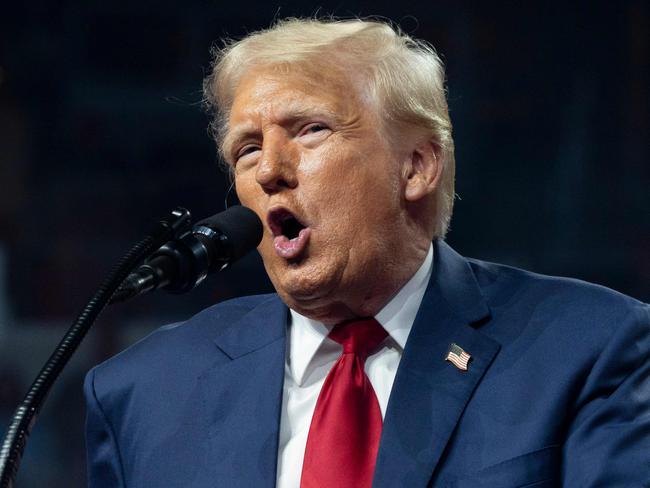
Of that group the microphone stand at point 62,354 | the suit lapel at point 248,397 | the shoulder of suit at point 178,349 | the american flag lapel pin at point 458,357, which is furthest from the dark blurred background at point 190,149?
the microphone stand at point 62,354

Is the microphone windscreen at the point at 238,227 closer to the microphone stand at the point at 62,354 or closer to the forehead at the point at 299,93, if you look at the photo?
the microphone stand at the point at 62,354

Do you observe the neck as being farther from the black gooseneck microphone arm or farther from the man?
the black gooseneck microphone arm

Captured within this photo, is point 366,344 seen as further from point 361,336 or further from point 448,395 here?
point 448,395

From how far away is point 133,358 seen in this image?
1778 mm

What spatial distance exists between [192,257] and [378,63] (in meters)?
0.64

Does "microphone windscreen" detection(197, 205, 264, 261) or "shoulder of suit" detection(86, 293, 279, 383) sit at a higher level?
"microphone windscreen" detection(197, 205, 264, 261)

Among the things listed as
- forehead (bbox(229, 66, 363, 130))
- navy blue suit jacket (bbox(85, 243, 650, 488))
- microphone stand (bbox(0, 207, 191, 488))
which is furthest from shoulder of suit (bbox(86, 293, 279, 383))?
microphone stand (bbox(0, 207, 191, 488))

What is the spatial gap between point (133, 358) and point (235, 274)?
81cm

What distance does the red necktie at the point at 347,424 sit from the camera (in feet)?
4.85

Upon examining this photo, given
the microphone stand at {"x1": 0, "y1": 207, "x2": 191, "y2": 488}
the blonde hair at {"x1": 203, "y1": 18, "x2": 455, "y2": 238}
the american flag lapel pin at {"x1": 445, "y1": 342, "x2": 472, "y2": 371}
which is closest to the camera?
the microphone stand at {"x1": 0, "y1": 207, "x2": 191, "y2": 488}

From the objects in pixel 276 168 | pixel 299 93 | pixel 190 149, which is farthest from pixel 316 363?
pixel 190 149

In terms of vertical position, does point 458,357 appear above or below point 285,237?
below

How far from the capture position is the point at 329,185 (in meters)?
1.55

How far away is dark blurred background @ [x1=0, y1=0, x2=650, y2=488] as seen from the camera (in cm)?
242
